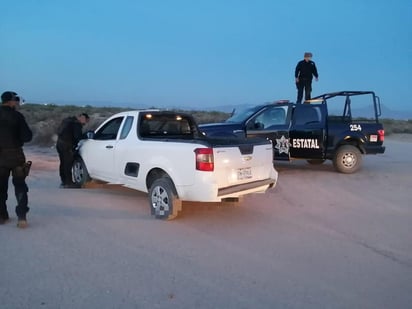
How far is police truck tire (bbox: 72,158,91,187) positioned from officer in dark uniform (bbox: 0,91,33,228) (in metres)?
3.00

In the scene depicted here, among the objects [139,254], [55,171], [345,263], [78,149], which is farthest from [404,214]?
[55,171]

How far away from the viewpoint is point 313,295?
4.11m

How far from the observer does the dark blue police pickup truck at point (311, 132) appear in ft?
37.2

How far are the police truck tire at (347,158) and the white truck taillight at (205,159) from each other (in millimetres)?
6304

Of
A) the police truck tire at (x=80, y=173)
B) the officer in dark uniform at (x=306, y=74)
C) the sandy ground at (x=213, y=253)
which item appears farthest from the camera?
the officer in dark uniform at (x=306, y=74)

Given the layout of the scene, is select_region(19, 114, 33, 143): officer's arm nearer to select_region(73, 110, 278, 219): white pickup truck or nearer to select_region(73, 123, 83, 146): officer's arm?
select_region(73, 110, 278, 219): white pickup truck

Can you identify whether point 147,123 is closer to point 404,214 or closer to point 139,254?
point 139,254

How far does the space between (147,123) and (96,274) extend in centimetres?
405

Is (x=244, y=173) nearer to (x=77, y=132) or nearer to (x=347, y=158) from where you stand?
(x=77, y=132)

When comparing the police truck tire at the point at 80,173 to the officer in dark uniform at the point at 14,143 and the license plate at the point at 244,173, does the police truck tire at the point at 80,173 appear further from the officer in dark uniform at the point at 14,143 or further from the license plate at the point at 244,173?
the license plate at the point at 244,173

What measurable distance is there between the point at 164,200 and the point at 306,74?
885 centimetres

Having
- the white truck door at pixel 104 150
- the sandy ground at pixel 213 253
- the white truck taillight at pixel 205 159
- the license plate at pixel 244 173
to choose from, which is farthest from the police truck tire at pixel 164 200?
the white truck door at pixel 104 150

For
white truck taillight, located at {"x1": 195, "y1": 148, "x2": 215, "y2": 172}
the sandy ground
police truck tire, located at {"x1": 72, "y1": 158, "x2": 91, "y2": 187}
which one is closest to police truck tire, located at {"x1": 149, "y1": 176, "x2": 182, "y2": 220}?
the sandy ground

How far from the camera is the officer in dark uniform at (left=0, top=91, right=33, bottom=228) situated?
623 cm
